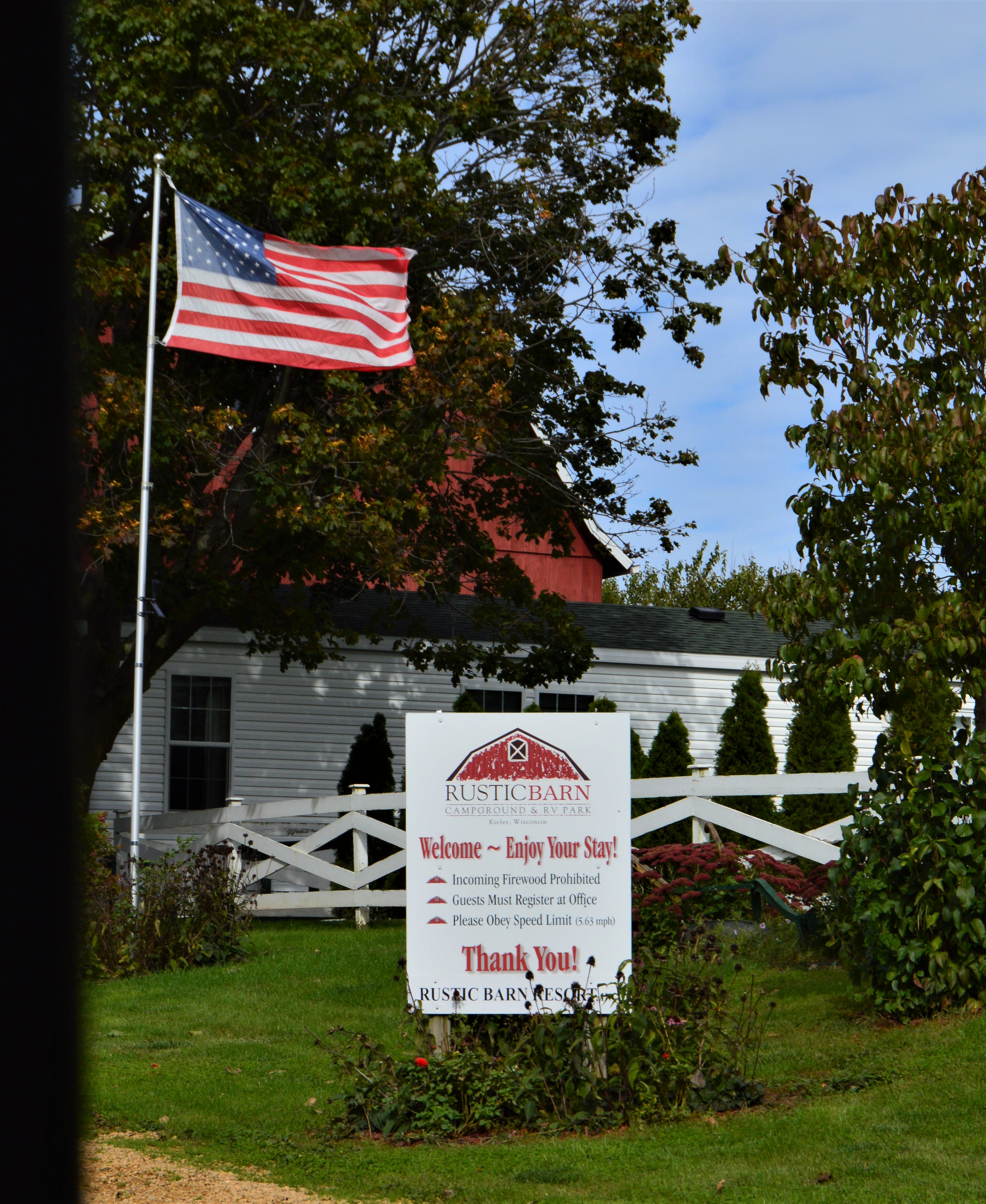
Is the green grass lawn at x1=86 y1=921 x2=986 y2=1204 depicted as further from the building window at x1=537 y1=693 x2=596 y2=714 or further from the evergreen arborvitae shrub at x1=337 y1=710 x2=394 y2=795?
the building window at x1=537 y1=693 x2=596 y2=714

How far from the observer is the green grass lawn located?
208 inches

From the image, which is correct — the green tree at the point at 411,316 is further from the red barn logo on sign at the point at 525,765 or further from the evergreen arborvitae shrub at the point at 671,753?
the red barn logo on sign at the point at 525,765

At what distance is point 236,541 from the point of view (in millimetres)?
15219

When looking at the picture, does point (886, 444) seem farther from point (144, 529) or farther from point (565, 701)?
point (565, 701)

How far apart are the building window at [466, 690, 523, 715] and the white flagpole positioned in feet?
24.4

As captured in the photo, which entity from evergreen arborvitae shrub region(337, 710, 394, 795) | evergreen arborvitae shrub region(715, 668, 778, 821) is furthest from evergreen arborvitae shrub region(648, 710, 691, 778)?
evergreen arborvitae shrub region(337, 710, 394, 795)

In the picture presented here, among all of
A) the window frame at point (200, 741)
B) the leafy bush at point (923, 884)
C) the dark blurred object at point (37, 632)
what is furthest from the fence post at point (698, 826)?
the dark blurred object at point (37, 632)

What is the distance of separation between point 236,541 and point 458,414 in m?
2.94

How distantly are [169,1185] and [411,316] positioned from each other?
1252cm

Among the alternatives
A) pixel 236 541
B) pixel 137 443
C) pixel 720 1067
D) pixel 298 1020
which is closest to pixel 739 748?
pixel 236 541

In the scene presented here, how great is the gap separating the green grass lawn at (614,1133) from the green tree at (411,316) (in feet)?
16.9

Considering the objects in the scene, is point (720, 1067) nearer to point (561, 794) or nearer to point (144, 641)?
point (561, 794)

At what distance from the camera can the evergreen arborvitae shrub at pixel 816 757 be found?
1833cm

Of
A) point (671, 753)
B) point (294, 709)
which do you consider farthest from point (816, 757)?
point (294, 709)
